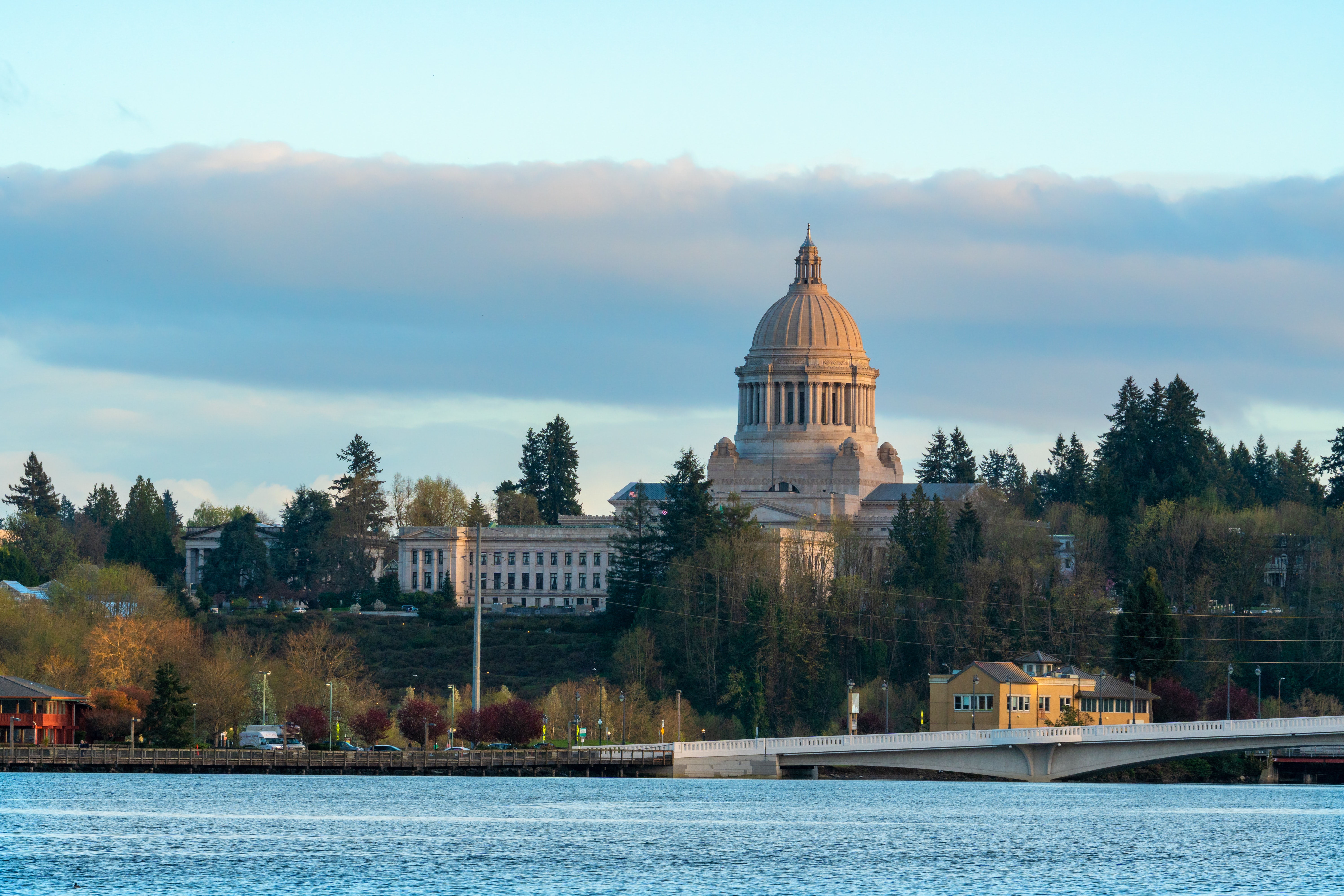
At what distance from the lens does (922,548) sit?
488 feet

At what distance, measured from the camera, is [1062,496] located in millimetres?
193500

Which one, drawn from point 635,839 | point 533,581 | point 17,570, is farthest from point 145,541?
point 635,839

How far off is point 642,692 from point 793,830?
47231 mm

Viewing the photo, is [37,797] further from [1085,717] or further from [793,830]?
[1085,717]

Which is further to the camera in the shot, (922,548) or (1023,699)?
(922,548)

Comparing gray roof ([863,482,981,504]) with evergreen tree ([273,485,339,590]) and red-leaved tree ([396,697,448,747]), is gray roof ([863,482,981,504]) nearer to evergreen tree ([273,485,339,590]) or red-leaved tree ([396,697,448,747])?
evergreen tree ([273,485,339,590])

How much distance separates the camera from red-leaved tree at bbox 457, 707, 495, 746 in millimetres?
117375

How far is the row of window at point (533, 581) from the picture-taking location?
626ft

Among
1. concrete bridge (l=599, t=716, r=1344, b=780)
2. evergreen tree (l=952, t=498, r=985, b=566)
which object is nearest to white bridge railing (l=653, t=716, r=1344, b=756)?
concrete bridge (l=599, t=716, r=1344, b=780)

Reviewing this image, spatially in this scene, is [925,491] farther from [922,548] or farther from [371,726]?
[371,726]

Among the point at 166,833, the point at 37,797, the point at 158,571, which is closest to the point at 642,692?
the point at 37,797

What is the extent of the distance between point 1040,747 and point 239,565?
8940 cm

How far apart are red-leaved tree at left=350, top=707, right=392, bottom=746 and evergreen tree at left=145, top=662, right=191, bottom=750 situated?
8.65 meters

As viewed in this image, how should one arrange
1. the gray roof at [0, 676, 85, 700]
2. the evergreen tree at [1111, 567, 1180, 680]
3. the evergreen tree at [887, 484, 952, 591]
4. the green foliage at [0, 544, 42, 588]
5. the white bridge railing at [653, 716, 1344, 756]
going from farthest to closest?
1. the green foliage at [0, 544, 42, 588]
2. the evergreen tree at [887, 484, 952, 591]
3. the evergreen tree at [1111, 567, 1180, 680]
4. the gray roof at [0, 676, 85, 700]
5. the white bridge railing at [653, 716, 1344, 756]
